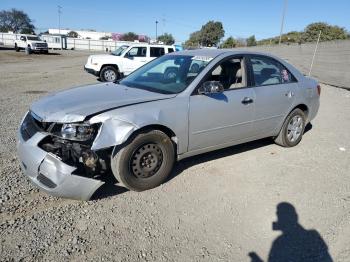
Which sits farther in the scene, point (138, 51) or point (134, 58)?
point (138, 51)

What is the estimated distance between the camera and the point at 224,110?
4695mm

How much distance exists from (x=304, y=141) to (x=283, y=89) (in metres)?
1.60

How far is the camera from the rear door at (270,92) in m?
5.21

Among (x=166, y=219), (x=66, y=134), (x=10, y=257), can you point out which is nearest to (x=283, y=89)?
(x=166, y=219)

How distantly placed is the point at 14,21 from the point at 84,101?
124 meters

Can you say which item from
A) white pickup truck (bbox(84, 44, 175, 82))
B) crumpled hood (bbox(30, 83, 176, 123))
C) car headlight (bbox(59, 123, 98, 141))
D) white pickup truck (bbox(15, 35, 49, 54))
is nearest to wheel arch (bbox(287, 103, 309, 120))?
crumpled hood (bbox(30, 83, 176, 123))

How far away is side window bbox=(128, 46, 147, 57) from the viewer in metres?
15.8

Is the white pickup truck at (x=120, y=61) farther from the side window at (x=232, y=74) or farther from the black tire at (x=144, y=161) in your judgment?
the black tire at (x=144, y=161)

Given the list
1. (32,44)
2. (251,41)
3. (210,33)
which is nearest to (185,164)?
(32,44)

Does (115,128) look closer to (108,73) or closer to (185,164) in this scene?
(185,164)

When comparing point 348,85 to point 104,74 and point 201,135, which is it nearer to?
point 104,74

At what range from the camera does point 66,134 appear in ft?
11.9

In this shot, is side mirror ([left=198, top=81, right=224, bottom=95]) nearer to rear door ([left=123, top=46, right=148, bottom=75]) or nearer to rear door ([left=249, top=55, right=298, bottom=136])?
rear door ([left=249, top=55, right=298, bottom=136])

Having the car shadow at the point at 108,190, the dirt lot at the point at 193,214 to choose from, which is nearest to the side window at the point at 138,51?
the dirt lot at the point at 193,214
